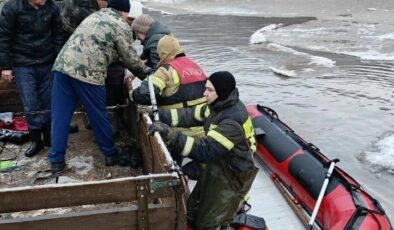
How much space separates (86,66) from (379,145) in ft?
18.7

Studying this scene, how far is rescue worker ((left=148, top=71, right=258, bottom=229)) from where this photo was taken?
3.45 m

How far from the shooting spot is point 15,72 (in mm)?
4785

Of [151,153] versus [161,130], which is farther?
[151,153]

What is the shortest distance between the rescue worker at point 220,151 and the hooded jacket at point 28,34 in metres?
1.90

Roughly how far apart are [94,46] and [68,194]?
168 cm

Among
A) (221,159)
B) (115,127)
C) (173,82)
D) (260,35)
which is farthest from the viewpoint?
(260,35)

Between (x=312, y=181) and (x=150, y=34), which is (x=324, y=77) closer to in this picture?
(x=312, y=181)

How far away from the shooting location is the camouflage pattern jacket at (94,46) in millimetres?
4062

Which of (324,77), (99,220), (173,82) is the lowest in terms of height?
(324,77)

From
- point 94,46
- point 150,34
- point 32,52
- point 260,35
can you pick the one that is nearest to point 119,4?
point 94,46

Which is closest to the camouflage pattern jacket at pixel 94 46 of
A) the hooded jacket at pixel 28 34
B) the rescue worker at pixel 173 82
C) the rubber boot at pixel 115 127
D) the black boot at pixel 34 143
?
the rescue worker at pixel 173 82

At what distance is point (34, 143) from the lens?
484 centimetres

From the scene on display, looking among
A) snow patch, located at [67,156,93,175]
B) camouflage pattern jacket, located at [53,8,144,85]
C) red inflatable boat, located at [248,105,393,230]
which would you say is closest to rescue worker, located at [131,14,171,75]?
camouflage pattern jacket, located at [53,8,144,85]

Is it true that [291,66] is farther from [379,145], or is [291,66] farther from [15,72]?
[15,72]
